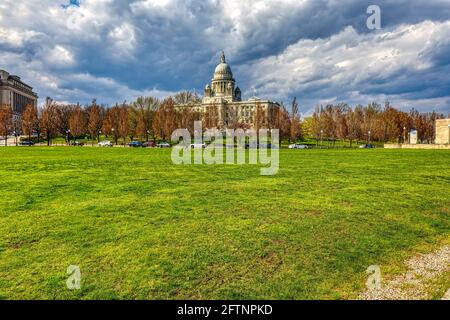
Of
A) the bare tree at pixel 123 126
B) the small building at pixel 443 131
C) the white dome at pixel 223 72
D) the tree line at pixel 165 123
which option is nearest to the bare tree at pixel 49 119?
the tree line at pixel 165 123

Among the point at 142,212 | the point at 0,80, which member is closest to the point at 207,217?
the point at 142,212

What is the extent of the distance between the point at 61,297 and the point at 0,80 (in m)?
156

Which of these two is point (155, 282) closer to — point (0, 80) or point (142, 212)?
point (142, 212)

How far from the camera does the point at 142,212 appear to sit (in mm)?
10742

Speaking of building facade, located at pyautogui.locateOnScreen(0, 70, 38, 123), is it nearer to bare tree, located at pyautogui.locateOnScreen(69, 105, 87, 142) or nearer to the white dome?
bare tree, located at pyautogui.locateOnScreen(69, 105, 87, 142)

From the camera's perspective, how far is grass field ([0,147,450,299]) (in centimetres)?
634

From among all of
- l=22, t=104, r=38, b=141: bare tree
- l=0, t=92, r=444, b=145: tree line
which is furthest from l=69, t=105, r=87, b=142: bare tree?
l=22, t=104, r=38, b=141: bare tree

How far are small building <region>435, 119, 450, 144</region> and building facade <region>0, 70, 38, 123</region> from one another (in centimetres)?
13224

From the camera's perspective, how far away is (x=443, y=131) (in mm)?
80188

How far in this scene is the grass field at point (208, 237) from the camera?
6344 millimetres

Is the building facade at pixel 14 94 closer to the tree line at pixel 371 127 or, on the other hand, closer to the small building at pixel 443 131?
the tree line at pixel 371 127

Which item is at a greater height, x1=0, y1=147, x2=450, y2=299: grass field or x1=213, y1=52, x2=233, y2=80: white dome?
x1=213, y1=52, x2=233, y2=80: white dome

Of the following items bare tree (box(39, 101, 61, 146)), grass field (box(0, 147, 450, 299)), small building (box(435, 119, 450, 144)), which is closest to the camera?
grass field (box(0, 147, 450, 299))
